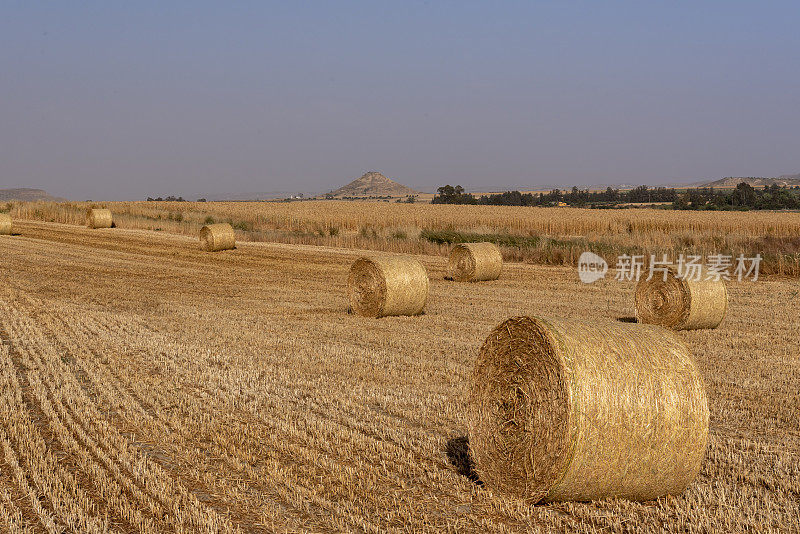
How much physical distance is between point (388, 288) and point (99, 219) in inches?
1219

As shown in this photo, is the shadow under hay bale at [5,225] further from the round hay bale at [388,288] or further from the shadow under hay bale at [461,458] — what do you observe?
the shadow under hay bale at [461,458]

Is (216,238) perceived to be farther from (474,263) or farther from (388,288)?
(388,288)

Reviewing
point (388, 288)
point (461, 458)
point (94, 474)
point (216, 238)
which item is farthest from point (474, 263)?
point (94, 474)

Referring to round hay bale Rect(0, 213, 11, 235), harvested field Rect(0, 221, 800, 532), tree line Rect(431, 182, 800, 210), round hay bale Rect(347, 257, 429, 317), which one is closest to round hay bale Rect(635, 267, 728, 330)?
harvested field Rect(0, 221, 800, 532)

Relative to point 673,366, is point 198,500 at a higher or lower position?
lower

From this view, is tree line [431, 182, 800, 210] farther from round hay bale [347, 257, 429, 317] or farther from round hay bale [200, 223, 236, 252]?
round hay bale [347, 257, 429, 317]

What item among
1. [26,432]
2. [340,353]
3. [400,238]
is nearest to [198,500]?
[26,432]

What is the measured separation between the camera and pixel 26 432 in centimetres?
734

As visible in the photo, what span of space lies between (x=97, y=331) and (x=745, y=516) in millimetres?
10910

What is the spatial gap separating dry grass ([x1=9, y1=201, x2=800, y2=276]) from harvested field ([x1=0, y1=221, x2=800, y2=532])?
28.6 feet

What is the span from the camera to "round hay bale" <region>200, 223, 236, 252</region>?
97.6 feet

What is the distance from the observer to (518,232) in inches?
1399

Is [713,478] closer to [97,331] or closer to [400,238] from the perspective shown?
[97,331]

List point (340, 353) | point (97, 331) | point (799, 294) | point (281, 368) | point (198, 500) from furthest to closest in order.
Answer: point (799, 294)
point (97, 331)
point (340, 353)
point (281, 368)
point (198, 500)
